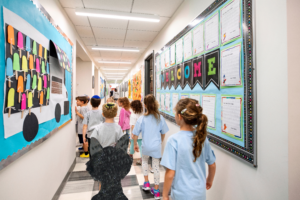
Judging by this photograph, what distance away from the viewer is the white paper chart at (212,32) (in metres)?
1.55

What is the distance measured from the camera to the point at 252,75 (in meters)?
1.14

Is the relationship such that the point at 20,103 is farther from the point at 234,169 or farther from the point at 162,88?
the point at 162,88

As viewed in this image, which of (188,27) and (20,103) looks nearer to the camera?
(20,103)

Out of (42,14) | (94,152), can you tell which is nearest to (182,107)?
(94,152)

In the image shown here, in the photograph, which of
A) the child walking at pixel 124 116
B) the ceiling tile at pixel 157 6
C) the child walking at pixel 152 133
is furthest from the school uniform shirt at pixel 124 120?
the ceiling tile at pixel 157 6

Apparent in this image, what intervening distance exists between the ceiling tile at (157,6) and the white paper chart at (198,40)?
77 cm

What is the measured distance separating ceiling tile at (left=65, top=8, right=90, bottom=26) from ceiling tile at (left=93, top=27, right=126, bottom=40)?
307mm

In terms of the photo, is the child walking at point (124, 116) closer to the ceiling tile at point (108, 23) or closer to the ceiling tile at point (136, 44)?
the ceiling tile at point (108, 23)

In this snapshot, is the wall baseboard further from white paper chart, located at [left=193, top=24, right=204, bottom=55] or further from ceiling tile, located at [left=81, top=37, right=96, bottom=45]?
ceiling tile, located at [left=81, top=37, right=96, bottom=45]

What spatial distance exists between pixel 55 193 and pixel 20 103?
4.71 ft

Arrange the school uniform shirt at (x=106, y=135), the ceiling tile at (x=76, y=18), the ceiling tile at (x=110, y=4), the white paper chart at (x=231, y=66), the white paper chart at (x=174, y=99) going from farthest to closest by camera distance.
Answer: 1. the ceiling tile at (x=76, y=18)
2. the white paper chart at (x=174, y=99)
3. the ceiling tile at (x=110, y=4)
4. the school uniform shirt at (x=106, y=135)
5. the white paper chart at (x=231, y=66)

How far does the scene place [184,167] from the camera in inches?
43.3

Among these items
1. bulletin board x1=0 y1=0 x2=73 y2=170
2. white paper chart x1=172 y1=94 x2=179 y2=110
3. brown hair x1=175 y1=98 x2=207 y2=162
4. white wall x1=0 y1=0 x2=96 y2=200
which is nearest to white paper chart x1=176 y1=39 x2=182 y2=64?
white paper chart x1=172 y1=94 x2=179 y2=110

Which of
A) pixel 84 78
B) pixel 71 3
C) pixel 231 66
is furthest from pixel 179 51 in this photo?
pixel 84 78
